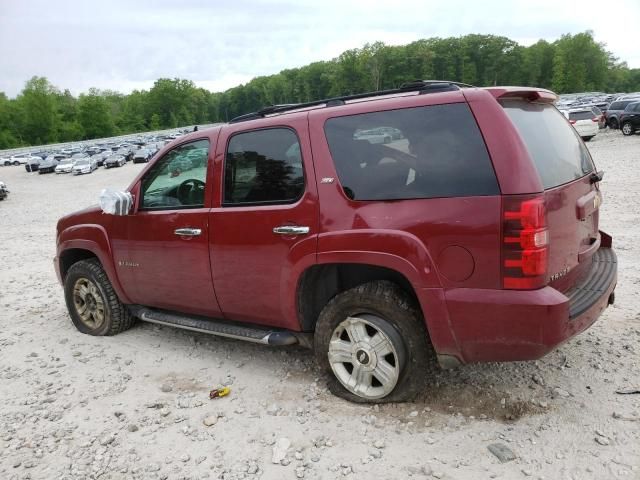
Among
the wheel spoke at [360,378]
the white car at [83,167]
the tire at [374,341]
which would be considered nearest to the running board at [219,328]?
the tire at [374,341]

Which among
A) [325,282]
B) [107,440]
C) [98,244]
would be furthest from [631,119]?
[107,440]

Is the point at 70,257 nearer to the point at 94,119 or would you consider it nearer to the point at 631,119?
the point at 631,119

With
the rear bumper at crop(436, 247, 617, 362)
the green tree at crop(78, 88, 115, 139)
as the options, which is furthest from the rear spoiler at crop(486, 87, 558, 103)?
the green tree at crop(78, 88, 115, 139)

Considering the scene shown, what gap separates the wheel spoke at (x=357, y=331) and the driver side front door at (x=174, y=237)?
1222mm

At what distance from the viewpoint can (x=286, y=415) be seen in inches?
139

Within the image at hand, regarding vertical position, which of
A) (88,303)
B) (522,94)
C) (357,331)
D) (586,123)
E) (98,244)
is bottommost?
(88,303)

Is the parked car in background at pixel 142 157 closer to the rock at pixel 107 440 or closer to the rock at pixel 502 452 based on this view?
the rock at pixel 107 440

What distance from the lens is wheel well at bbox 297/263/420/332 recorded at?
11.7 feet

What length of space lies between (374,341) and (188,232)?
173cm

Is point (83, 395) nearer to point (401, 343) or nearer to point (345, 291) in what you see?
point (345, 291)

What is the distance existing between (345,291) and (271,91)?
157939 mm

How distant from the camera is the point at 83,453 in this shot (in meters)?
3.29

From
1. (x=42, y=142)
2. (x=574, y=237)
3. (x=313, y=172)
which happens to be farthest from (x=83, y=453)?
(x=42, y=142)

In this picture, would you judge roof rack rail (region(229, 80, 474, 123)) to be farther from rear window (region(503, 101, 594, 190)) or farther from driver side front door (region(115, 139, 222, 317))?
driver side front door (region(115, 139, 222, 317))
